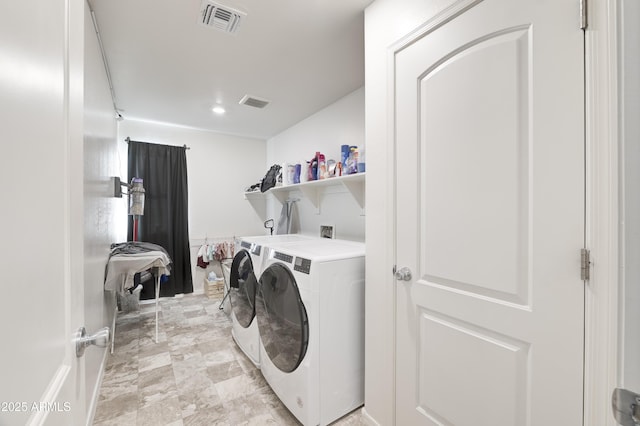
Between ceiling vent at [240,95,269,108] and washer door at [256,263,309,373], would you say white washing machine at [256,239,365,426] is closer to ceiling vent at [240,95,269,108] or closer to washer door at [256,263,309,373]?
washer door at [256,263,309,373]

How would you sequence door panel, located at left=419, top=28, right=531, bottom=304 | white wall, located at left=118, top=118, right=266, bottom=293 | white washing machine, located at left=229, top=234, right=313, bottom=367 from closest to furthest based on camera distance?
door panel, located at left=419, top=28, right=531, bottom=304
white washing machine, located at left=229, top=234, right=313, bottom=367
white wall, located at left=118, top=118, right=266, bottom=293

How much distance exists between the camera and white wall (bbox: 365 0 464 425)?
138 cm

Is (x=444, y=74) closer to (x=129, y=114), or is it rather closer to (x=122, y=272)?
(x=122, y=272)

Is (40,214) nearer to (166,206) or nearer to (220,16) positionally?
(220,16)

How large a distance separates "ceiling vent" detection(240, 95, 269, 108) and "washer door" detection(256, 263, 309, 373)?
181 cm

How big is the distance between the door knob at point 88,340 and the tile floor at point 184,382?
4.18 feet

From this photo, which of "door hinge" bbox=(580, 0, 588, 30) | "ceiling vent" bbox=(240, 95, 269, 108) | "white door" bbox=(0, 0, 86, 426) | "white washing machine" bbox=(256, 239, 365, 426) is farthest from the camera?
"ceiling vent" bbox=(240, 95, 269, 108)

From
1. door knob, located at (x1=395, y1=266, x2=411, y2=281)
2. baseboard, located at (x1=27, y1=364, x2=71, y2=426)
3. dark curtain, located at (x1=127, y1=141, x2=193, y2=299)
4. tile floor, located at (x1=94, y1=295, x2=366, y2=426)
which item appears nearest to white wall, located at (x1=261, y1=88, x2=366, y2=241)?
door knob, located at (x1=395, y1=266, x2=411, y2=281)

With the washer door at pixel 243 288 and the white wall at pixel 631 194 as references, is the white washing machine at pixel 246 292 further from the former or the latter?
the white wall at pixel 631 194

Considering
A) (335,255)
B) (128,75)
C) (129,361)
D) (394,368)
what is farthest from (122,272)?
(394,368)

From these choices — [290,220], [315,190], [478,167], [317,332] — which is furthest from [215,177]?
[478,167]

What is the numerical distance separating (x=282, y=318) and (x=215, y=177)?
295cm

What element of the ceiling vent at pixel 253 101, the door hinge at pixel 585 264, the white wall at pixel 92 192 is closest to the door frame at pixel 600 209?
the door hinge at pixel 585 264

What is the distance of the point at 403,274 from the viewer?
1.32 metres
